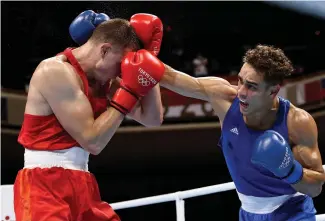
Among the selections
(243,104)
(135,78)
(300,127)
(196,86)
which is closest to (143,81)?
(135,78)

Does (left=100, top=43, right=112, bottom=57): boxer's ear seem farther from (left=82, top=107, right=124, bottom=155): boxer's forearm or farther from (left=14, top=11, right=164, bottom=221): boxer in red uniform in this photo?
(left=82, top=107, right=124, bottom=155): boxer's forearm

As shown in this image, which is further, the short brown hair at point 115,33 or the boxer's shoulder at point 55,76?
the short brown hair at point 115,33

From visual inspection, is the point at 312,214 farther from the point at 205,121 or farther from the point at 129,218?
the point at 129,218

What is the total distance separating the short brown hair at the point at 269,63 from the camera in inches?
82.7

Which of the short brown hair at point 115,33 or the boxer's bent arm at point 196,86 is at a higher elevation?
the short brown hair at point 115,33

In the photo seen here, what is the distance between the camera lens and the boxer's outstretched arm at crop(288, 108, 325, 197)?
2064mm

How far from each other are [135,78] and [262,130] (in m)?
0.55

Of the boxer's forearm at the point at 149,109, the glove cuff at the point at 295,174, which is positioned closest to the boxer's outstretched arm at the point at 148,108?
the boxer's forearm at the point at 149,109

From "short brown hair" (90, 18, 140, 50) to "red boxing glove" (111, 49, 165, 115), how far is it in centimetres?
7

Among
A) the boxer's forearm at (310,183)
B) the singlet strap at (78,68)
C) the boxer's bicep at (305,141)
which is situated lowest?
the boxer's forearm at (310,183)

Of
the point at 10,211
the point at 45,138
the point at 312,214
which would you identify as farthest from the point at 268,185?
the point at 10,211

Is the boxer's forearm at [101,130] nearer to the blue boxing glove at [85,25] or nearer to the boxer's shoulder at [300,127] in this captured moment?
the blue boxing glove at [85,25]

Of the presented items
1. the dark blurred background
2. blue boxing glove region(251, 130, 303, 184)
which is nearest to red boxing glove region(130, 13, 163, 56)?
blue boxing glove region(251, 130, 303, 184)

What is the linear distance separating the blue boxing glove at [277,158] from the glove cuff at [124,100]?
0.49 m
